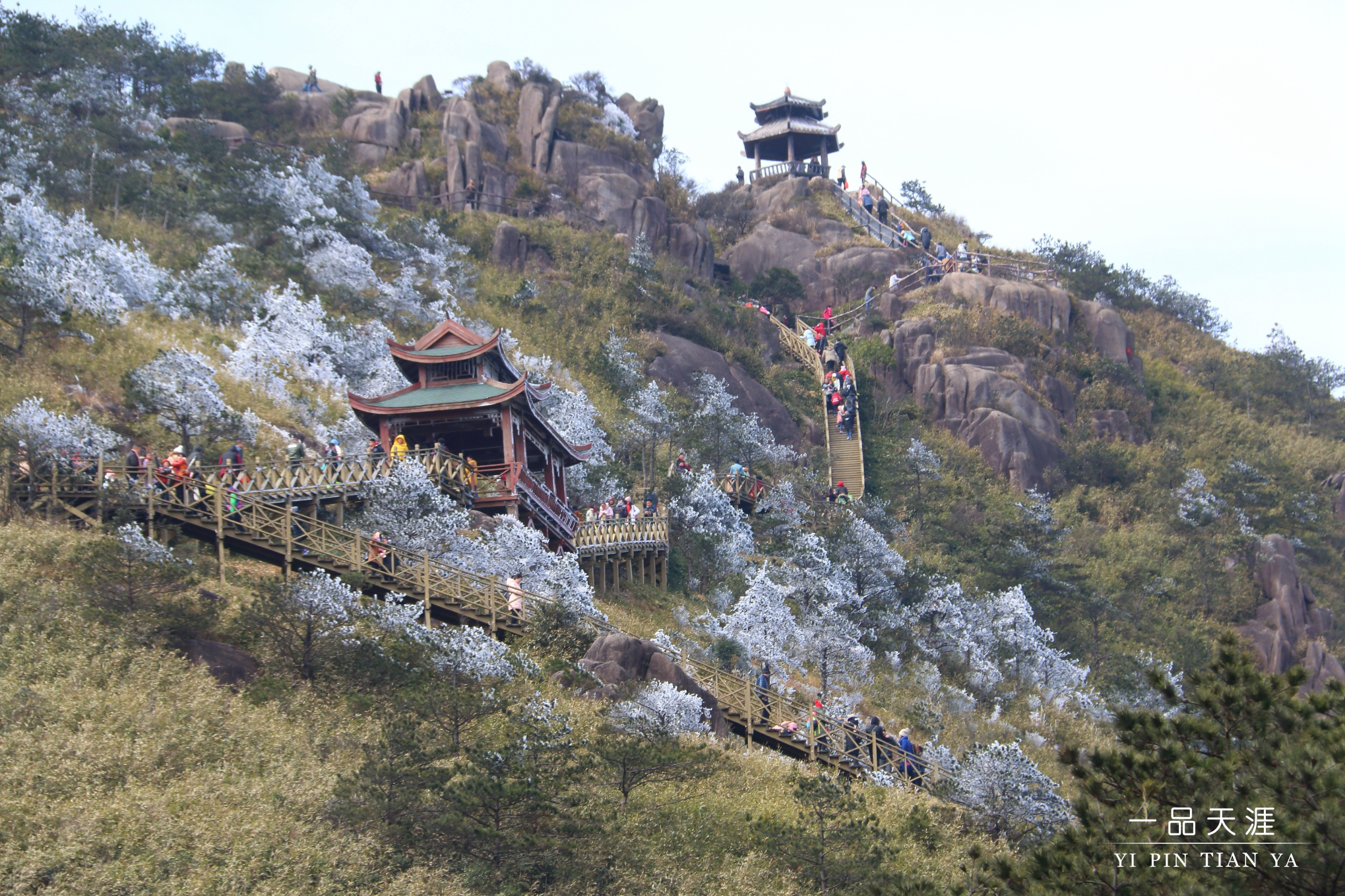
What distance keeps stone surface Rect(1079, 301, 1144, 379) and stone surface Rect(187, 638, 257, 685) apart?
4882 centimetres

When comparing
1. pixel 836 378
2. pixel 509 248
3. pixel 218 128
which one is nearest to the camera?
pixel 836 378

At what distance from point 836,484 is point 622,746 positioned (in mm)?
29696

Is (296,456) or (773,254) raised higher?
(773,254)

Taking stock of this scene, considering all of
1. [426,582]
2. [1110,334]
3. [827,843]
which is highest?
[1110,334]

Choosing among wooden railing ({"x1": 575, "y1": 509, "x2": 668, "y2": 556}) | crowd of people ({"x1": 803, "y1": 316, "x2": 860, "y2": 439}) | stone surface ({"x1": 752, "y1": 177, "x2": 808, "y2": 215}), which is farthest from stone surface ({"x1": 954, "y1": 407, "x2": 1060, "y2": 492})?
stone surface ({"x1": 752, "y1": 177, "x2": 808, "y2": 215})

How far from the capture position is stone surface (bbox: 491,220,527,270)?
57344 mm

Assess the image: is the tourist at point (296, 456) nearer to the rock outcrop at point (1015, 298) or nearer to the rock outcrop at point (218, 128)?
the rock outcrop at point (218, 128)

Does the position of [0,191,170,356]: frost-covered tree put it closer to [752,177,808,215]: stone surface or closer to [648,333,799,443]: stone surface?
[648,333,799,443]: stone surface

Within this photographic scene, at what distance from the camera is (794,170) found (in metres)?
78.6

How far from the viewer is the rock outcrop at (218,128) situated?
183 ft

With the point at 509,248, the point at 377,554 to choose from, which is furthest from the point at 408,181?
the point at 377,554

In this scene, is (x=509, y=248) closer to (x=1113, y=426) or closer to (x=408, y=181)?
(x=408, y=181)

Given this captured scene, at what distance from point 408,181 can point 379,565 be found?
4026 centimetres

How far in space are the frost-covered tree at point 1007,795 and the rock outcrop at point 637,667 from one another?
4.53 meters
